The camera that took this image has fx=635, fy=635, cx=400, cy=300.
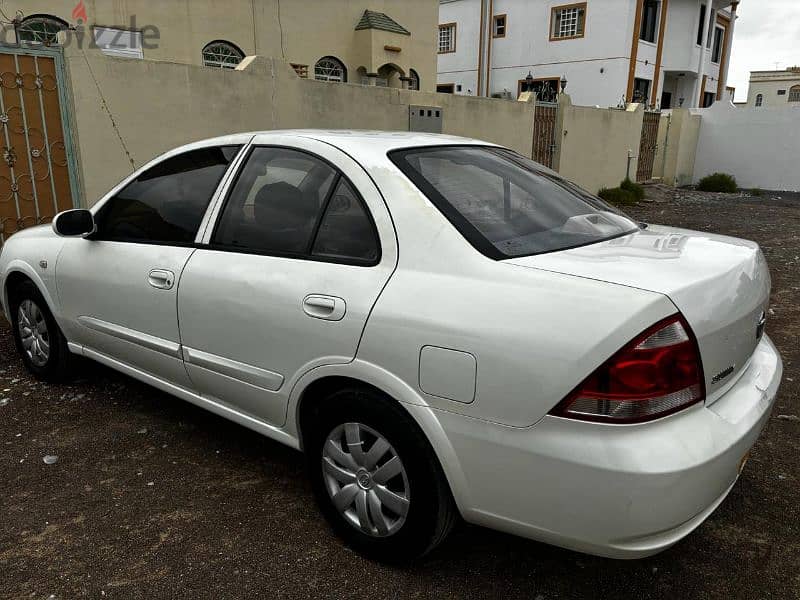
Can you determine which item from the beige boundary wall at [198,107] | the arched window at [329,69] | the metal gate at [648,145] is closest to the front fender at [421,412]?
the beige boundary wall at [198,107]

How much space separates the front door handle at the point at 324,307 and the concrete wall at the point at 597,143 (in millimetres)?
13419

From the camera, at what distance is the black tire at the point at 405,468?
2211 millimetres

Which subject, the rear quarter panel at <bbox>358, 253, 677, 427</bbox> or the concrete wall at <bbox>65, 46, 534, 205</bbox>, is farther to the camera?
the concrete wall at <bbox>65, 46, 534, 205</bbox>

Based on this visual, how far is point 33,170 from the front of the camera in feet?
23.1

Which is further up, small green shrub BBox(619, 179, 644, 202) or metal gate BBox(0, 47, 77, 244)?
metal gate BBox(0, 47, 77, 244)

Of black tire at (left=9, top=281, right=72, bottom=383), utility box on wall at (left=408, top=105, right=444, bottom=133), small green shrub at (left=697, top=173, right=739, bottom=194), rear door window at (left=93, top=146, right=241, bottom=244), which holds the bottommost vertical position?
small green shrub at (left=697, top=173, right=739, bottom=194)

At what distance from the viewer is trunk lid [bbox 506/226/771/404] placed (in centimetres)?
197

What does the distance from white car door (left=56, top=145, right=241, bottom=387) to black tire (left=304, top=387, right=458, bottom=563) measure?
1.08 meters

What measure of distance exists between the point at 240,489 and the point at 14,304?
8.08 feet

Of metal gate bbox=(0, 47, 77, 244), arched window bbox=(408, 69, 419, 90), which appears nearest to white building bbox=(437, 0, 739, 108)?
arched window bbox=(408, 69, 419, 90)

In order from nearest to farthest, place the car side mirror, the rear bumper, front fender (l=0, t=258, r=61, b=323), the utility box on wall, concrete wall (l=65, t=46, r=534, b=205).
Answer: the rear bumper → the car side mirror → front fender (l=0, t=258, r=61, b=323) → concrete wall (l=65, t=46, r=534, b=205) → the utility box on wall

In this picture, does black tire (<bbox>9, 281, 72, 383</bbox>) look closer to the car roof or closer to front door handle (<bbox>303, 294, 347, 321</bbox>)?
the car roof

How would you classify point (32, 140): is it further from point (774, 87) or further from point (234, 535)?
point (774, 87)

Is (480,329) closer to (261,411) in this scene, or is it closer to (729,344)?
(729,344)
